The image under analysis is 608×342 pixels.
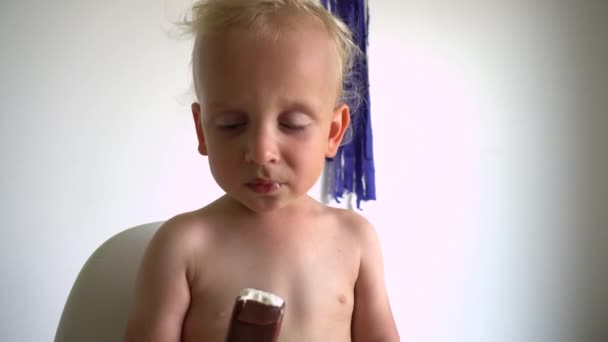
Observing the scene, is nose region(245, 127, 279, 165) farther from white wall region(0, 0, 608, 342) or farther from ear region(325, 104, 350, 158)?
white wall region(0, 0, 608, 342)

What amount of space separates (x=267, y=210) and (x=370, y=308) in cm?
22

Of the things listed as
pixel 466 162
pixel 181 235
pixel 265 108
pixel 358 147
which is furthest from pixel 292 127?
pixel 466 162

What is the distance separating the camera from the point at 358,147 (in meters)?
1.38

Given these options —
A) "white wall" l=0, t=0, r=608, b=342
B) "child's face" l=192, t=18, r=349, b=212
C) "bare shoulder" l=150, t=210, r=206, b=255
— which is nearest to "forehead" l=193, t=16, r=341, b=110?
"child's face" l=192, t=18, r=349, b=212

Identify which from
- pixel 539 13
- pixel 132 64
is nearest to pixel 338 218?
pixel 132 64

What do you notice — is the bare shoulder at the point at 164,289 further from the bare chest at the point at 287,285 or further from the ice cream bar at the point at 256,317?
the ice cream bar at the point at 256,317

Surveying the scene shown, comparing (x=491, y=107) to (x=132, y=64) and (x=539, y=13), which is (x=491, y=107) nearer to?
(x=539, y=13)

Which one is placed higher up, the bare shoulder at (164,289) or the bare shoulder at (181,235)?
the bare shoulder at (181,235)

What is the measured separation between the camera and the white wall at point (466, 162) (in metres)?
1.21

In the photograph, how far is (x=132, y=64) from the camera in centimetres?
117

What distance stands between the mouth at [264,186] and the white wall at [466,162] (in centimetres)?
74

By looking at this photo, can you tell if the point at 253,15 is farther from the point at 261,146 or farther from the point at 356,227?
the point at 356,227

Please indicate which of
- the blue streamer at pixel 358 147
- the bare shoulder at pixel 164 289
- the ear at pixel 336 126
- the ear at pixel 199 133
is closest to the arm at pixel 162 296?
the bare shoulder at pixel 164 289

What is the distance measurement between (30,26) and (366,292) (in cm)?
95
